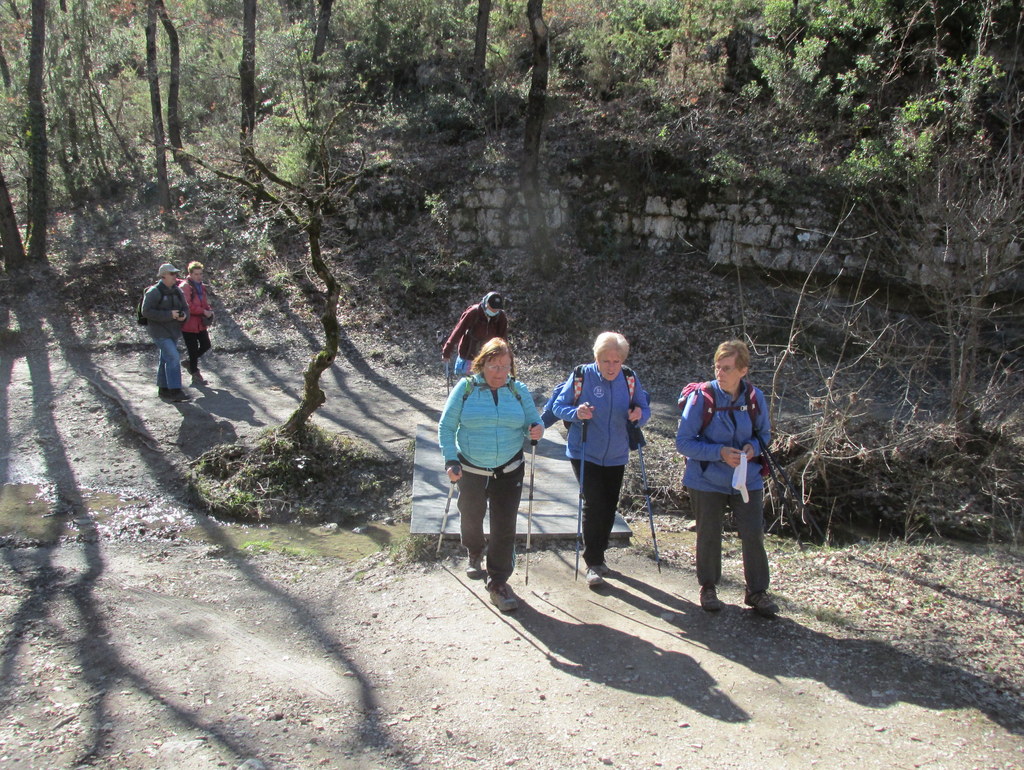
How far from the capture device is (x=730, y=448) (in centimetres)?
447

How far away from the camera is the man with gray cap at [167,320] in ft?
30.7

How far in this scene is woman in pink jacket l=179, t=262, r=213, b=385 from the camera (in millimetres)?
10289

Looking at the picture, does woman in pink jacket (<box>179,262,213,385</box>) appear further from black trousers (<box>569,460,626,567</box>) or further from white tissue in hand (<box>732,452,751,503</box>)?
white tissue in hand (<box>732,452,751,503</box>)

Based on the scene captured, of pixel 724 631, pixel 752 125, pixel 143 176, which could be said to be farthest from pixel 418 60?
pixel 724 631

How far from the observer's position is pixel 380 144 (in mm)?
18344

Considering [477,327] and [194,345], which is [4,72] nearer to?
[194,345]

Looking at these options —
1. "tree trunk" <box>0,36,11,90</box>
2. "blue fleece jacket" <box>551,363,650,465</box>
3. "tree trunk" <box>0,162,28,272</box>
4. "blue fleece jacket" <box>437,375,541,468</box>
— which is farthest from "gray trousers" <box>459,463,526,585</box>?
"tree trunk" <box>0,36,11,90</box>

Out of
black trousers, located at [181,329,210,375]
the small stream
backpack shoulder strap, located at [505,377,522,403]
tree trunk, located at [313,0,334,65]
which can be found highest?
tree trunk, located at [313,0,334,65]

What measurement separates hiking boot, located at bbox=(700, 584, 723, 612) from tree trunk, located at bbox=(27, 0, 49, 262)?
16323 mm

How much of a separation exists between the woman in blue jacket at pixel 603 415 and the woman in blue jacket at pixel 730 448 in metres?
0.47

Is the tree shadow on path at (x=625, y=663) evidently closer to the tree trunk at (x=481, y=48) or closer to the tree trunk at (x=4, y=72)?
the tree trunk at (x=481, y=48)

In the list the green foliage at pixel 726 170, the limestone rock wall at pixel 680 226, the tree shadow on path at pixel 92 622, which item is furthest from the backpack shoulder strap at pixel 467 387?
the green foliage at pixel 726 170

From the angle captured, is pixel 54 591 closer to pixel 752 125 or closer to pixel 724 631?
pixel 724 631

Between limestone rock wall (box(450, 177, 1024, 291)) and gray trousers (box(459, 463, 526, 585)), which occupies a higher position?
limestone rock wall (box(450, 177, 1024, 291))
